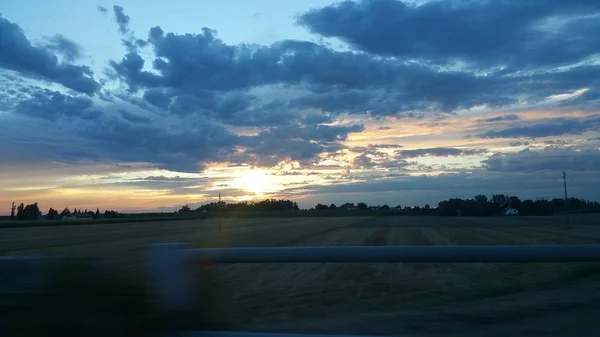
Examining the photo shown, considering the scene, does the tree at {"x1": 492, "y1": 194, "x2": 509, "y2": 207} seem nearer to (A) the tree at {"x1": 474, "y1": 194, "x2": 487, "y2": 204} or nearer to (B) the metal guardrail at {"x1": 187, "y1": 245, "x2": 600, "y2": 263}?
(A) the tree at {"x1": 474, "y1": 194, "x2": 487, "y2": 204}

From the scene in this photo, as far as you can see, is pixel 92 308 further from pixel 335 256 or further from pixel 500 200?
pixel 500 200

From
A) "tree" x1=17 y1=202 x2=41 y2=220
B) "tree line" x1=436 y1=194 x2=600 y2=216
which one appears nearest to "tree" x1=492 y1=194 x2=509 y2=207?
"tree line" x1=436 y1=194 x2=600 y2=216

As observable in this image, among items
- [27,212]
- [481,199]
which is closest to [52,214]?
[27,212]

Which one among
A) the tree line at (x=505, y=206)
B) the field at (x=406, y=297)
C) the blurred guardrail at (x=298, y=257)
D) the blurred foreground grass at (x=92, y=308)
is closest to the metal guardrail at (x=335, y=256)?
the blurred guardrail at (x=298, y=257)

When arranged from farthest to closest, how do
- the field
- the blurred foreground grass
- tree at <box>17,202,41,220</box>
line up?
1. tree at <box>17,202,41,220</box>
2. the field
3. the blurred foreground grass

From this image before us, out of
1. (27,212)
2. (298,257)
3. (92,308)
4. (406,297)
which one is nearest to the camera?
(92,308)

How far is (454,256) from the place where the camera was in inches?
156

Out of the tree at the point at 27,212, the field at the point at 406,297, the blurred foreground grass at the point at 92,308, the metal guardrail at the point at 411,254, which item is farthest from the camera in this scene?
the tree at the point at 27,212

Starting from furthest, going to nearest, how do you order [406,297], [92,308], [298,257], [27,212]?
[27,212], [406,297], [298,257], [92,308]

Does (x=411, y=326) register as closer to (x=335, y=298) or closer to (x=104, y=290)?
(x=104, y=290)

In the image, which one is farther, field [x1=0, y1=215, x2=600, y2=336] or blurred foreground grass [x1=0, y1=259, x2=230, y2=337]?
field [x1=0, y1=215, x2=600, y2=336]

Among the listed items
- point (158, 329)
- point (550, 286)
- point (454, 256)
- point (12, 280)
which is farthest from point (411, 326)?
point (550, 286)

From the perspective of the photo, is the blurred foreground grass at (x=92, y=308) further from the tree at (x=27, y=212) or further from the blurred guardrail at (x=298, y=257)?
the tree at (x=27, y=212)

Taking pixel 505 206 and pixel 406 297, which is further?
pixel 505 206
